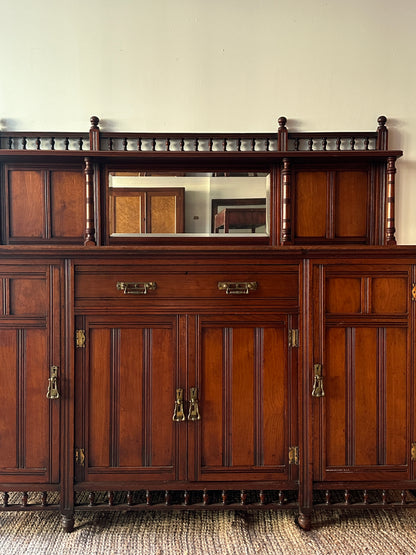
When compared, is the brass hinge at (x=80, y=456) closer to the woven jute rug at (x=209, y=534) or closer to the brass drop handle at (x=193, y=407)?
the woven jute rug at (x=209, y=534)

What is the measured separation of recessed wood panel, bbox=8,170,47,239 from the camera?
176 centimetres

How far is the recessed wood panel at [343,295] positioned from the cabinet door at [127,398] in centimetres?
56

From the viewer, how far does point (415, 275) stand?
1415mm

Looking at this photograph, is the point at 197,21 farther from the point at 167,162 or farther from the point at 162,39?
the point at 167,162

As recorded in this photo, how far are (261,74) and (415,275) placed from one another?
109 cm

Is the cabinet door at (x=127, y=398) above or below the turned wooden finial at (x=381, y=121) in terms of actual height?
below

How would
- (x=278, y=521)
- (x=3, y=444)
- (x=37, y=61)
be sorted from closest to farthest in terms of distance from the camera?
(x=3, y=444) < (x=278, y=521) < (x=37, y=61)

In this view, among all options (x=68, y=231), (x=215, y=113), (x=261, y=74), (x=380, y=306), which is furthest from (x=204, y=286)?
(x=261, y=74)

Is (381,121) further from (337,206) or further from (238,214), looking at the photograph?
(238,214)

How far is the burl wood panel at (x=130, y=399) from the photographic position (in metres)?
1.39

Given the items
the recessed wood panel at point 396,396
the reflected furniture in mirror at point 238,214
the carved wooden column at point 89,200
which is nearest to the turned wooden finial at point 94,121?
the carved wooden column at point 89,200

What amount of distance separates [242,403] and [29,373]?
0.75 meters

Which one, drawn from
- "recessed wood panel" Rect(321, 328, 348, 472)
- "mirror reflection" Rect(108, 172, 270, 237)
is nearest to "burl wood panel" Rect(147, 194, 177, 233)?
"mirror reflection" Rect(108, 172, 270, 237)

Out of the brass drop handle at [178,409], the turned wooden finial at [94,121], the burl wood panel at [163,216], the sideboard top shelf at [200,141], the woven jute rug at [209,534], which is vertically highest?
the turned wooden finial at [94,121]
